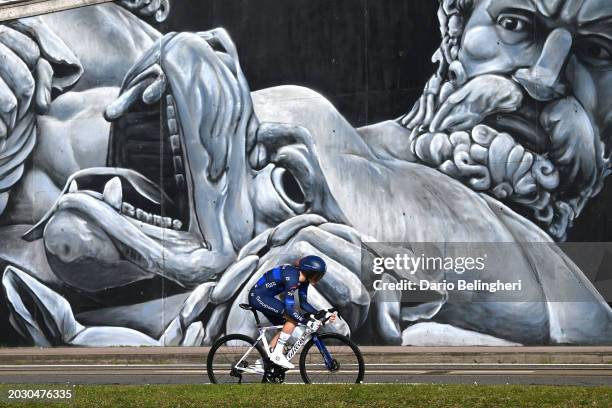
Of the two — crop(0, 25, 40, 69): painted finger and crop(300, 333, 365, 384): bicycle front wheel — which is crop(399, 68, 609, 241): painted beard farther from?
crop(0, 25, 40, 69): painted finger

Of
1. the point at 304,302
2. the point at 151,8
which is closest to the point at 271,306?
the point at 304,302

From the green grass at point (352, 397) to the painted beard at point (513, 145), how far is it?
33.0 feet

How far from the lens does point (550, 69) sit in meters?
19.8

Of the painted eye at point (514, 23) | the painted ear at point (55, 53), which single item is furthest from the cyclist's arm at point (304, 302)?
the painted ear at point (55, 53)

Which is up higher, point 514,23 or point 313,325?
point 514,23

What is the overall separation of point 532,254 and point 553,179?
56.0 inches

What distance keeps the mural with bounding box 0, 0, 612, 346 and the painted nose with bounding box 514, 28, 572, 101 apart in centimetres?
4

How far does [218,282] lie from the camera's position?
22234 mm

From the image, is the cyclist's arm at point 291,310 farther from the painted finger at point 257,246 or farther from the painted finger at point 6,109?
the painted finger at point 6,109

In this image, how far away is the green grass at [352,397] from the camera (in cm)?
906

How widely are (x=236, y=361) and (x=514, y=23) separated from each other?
406 inches

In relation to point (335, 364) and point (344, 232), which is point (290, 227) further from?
point (335, 364)

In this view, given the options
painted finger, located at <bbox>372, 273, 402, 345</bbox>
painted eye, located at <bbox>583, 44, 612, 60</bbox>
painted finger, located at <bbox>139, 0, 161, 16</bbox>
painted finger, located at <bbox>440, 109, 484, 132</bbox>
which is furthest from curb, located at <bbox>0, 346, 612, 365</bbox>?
painted finger, located at <bbox>139, 0, 161, 16</bbox>

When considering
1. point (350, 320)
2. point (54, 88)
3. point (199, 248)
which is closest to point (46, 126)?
point (54, 88)
